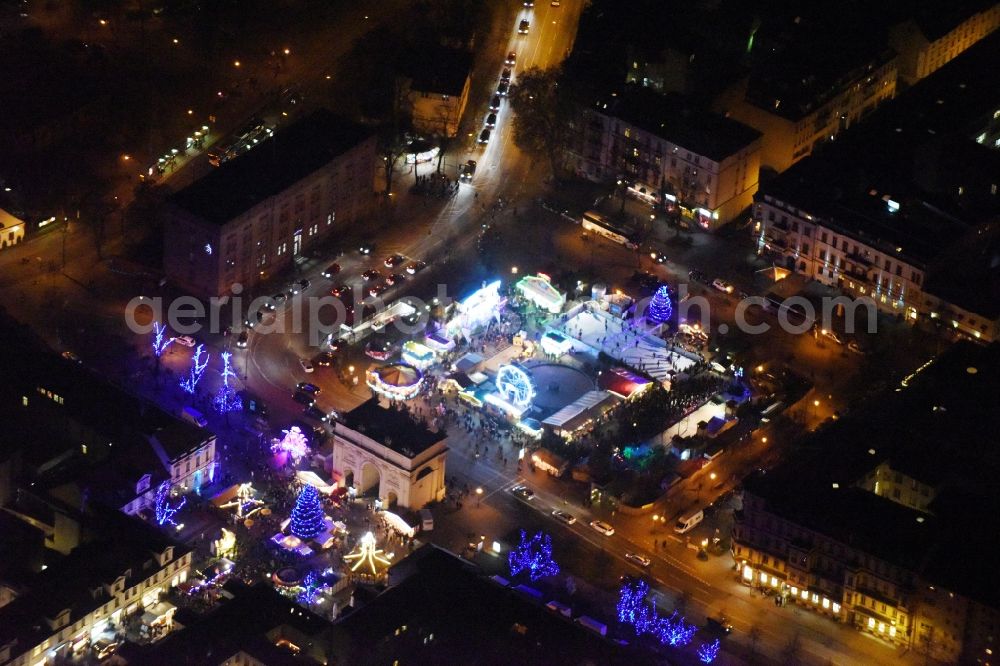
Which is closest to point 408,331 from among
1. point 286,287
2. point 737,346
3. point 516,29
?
point 286,287

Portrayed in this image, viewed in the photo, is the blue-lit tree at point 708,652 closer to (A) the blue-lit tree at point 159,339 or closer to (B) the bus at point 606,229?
(A) the blue-lit tree at point 159,339

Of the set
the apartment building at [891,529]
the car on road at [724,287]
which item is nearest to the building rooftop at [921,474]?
the apartment building at [891,529]

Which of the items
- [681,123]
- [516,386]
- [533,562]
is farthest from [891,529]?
[681,123]

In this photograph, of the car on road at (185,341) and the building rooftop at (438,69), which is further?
the building rooftop at (438,69)

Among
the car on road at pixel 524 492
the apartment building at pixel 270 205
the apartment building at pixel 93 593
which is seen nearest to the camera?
the apartment building at pixel 93 593

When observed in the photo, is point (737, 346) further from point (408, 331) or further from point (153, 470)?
point (153, 470)

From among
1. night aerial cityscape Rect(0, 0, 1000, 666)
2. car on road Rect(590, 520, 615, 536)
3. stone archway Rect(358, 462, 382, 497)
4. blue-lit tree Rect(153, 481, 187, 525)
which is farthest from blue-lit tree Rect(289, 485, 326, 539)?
car on road Rect(590, 520, 615, 536)

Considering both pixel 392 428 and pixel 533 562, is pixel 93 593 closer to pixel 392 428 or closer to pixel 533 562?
pixel 392 428
